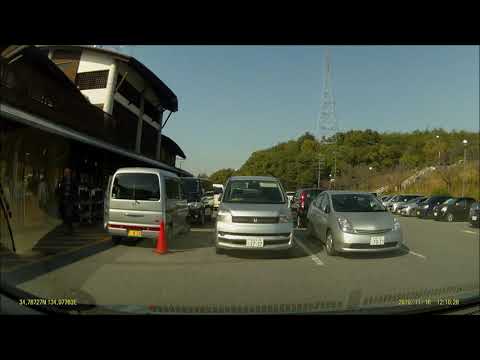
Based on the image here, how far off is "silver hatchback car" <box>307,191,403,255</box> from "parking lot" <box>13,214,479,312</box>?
305 millimetres

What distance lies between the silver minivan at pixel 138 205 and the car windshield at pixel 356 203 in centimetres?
423

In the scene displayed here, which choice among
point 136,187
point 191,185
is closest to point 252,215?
point 136,187

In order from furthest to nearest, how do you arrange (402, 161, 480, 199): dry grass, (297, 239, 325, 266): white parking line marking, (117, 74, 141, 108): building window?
(402, 161, 480, 199): dry grass
(117, 74, 141, 108): building window
(297, 239, 325, 266): white parking line marking

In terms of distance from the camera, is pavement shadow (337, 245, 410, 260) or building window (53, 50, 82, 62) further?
building window (53, 50, 82, 62)

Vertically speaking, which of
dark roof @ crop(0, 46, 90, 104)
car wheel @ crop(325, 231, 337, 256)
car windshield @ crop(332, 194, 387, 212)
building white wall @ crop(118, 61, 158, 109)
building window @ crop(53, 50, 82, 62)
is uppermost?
building white wall @ crop(118, 61, 158, 109)

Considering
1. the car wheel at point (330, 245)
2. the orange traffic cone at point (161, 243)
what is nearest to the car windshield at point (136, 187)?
the orange traffic cone at point (161, 243)

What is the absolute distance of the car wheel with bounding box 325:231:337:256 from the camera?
793 centimetres

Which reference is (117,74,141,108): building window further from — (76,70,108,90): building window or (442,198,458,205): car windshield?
(442,198,458,205): car windshield

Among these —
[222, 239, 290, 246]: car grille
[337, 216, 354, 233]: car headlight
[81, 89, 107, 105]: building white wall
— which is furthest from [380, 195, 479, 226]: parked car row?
[81, 89, 107, 105]: building white wall

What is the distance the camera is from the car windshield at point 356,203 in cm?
859

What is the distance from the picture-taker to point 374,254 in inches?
317

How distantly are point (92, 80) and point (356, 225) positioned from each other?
642 inches

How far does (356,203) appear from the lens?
8.85 metres
